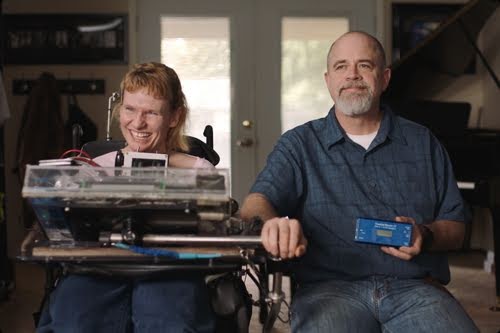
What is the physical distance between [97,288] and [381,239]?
2.10 feet

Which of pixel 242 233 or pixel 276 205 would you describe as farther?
pixel 276 205

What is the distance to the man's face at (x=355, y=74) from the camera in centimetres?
205

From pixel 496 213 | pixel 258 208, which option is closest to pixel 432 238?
pixel 258 208

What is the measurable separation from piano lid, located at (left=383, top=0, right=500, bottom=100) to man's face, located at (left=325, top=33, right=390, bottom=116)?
1996mm

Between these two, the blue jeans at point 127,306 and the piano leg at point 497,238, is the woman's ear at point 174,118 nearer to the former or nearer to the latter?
the blue jeans at point 127,306

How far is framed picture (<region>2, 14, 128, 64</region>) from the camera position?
222 inches

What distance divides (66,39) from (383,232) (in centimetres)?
461

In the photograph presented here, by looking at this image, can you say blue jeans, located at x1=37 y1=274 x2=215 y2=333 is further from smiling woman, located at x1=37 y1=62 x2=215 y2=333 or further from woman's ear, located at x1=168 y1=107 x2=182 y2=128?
woman's ear, located at x1=168 y1=107 x2=182 y2=128

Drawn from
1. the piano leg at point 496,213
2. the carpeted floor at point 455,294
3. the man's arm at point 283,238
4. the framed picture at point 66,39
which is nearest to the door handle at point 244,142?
the framed picture at point 66,39

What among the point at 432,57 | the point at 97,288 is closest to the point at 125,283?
the point at 97,288

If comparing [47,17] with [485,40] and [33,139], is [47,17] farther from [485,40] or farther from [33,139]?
[485,40]

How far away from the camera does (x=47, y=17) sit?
568 cm

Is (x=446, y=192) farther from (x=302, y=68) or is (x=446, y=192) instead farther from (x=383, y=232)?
(x=302, y=68)

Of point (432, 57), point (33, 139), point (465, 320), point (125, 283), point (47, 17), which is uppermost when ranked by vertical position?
point (47, 17)
